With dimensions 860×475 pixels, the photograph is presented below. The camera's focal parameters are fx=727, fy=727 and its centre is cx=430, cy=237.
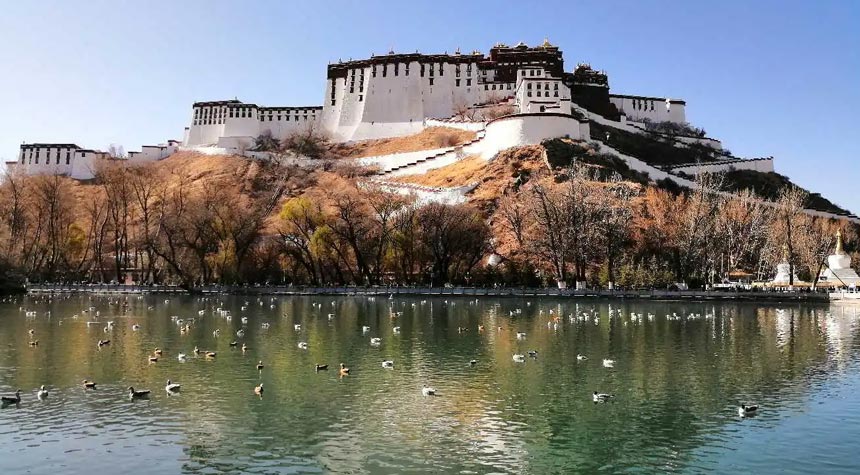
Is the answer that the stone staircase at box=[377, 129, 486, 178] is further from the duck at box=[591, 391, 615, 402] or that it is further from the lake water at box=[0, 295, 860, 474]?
the duck at box=[591, 391, 615, 402]

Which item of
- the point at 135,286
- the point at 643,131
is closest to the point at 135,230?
the point at 135,286

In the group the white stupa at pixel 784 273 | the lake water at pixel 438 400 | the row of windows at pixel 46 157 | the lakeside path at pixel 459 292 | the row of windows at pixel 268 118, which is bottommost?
the lake water at pixel 438 400

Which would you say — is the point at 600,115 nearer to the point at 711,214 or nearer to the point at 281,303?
the point at 711,214

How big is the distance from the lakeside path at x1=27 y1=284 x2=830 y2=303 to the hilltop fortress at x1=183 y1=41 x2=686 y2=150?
49018 mm

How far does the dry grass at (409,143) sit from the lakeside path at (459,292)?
4328cm

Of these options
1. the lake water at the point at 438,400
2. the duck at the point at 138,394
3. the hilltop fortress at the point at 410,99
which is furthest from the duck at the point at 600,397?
the hilltop fortress at the point at 410,99

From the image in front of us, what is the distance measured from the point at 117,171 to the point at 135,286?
1422cm

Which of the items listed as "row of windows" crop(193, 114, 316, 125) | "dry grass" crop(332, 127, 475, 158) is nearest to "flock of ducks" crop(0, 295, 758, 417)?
"dry grass" crop(332, 127, 475, 158)

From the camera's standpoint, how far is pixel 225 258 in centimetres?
7544

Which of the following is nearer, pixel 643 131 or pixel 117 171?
pixel 117 171

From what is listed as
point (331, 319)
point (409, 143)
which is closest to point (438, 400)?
point (331, 319)

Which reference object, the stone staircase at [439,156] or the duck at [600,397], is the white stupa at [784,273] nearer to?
the stone staircase at [439,156]

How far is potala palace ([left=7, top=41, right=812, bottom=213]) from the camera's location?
10650 cm

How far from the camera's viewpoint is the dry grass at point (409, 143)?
109m
